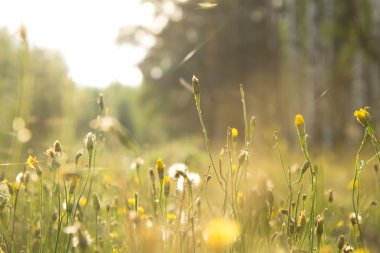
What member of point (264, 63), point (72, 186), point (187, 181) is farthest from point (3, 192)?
point (264, 63)

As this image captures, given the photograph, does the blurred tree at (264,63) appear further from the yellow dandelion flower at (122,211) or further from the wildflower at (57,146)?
the wildflower at (57,146)

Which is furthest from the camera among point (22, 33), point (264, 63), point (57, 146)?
point (264, 63)

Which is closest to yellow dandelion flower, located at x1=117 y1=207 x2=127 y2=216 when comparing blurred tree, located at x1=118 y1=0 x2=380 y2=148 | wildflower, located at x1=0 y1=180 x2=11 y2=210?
wildflower, located at x1=0 y1=180 x2=11 y2=210

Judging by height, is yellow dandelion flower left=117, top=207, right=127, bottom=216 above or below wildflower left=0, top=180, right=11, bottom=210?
below

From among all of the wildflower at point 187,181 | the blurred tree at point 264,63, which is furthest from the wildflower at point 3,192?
the blurred tree at point 264,63

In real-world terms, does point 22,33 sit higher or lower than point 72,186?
higher

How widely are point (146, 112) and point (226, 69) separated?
623 centimetres

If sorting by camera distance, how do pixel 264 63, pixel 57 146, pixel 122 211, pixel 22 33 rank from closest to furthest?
pixel 57 146 < pixel 122 211 < pixel 22 33 < pixel 264 63

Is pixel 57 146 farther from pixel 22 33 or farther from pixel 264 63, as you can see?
pixel 264 63

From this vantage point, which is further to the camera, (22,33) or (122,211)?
(22,33)

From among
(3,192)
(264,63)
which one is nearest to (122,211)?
(3,192)

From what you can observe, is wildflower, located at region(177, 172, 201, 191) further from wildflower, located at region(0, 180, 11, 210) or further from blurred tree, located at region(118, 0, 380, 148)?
blurred tree, located at region(118, 0, 380, 148)

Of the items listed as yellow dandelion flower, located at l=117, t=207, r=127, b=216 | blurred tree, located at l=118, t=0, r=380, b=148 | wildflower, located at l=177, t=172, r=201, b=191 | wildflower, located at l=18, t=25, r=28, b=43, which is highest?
blurred tree, located at l=118, t=0, r=380, b=148

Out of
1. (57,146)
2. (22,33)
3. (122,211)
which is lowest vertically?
(122,211)
